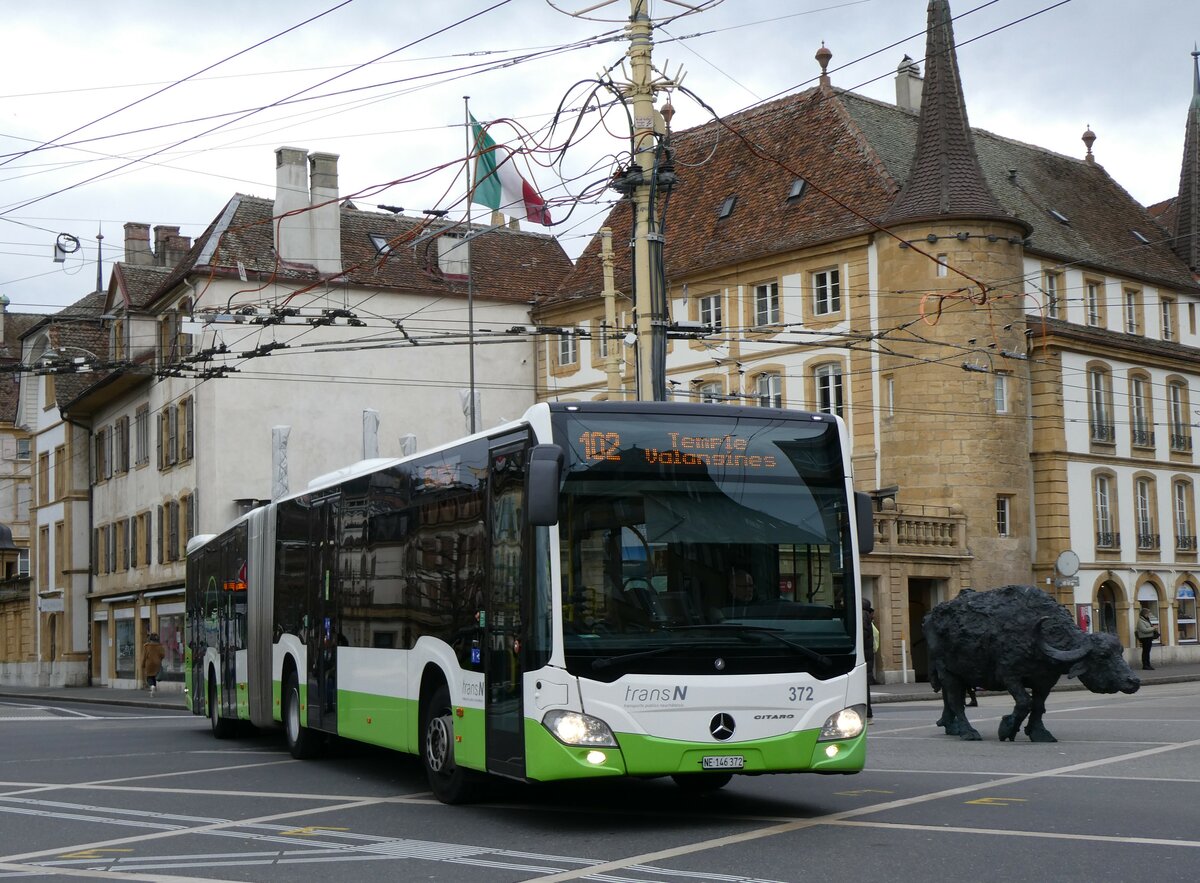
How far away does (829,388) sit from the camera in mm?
46875

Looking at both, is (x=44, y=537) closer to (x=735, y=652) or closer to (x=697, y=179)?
(x=697, y=179)

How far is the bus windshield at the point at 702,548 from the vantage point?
11.3m

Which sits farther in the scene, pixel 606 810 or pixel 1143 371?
pixel 1143 371

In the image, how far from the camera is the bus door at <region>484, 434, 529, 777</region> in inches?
457

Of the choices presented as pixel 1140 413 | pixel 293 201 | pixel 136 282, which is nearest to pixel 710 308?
pixel 293 201

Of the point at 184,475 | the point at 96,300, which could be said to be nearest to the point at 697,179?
the point at 184,475

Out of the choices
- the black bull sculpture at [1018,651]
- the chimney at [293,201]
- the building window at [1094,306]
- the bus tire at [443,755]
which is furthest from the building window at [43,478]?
the bus tire at [443,755]

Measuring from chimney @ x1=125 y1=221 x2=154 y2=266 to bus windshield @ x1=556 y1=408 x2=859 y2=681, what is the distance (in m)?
50.5

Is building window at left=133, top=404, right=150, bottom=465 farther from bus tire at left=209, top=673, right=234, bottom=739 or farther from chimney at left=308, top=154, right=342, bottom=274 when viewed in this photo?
bus tire at left=209, top=673, right=234, bottom=739

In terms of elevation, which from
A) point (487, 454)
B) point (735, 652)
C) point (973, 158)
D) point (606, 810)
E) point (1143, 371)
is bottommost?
point (606, 810)

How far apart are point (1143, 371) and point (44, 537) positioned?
40.4 m

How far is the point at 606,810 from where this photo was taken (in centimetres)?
1259

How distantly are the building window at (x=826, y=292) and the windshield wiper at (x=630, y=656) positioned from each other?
35965 millimetres

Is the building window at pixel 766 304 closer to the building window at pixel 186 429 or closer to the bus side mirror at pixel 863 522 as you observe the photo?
the building window at pixel 186 429
